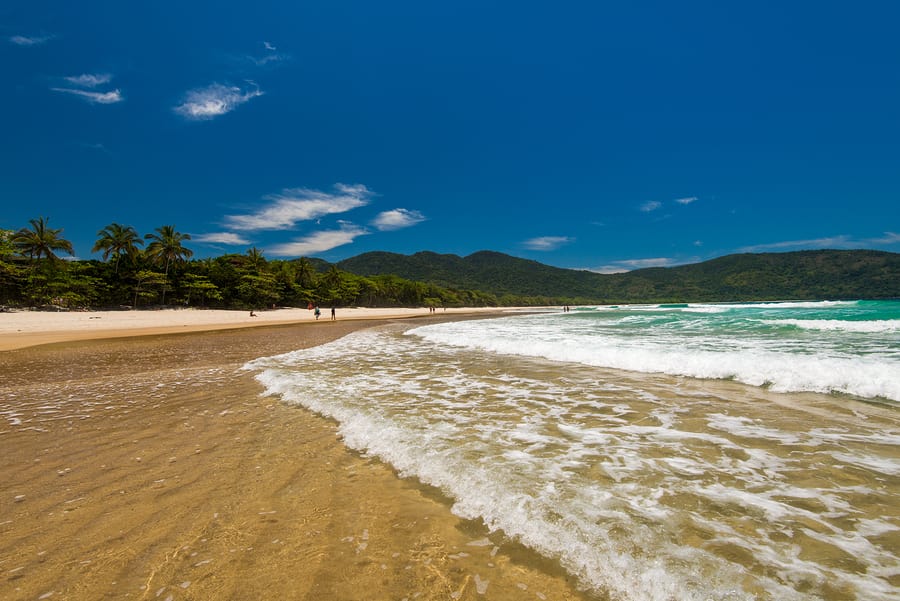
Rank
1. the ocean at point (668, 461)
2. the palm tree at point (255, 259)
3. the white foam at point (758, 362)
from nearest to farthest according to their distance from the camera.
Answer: the ocean at point (668, 461) → the white foam at point (758, 362) → the palm tree at point (255, 259)

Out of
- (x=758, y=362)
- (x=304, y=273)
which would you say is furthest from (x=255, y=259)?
(x=758, y=362)

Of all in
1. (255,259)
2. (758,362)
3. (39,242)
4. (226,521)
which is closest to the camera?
(226,521)

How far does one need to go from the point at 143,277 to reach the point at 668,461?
66427mm

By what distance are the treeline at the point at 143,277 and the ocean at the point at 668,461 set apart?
55533 millimetres

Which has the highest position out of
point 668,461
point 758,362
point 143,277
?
point 143,277

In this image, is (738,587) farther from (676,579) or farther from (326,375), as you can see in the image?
(326,375)

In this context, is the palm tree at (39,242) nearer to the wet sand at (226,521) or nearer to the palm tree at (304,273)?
the palm tree at (304,273)

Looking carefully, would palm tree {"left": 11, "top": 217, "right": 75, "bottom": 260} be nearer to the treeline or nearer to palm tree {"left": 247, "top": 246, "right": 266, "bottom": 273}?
the treeline

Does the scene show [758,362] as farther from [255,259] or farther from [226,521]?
[255,259]

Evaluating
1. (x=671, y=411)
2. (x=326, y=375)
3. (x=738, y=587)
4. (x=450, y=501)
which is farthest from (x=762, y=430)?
(x=326, y=375)

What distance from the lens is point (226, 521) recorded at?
3.03 meters

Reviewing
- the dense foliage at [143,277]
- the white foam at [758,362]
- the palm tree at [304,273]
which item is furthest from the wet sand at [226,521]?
the palm tree at [304,273]

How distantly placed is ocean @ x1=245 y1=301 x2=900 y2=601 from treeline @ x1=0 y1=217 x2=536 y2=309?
55.5 m

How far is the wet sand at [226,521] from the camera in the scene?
7.57 ft
